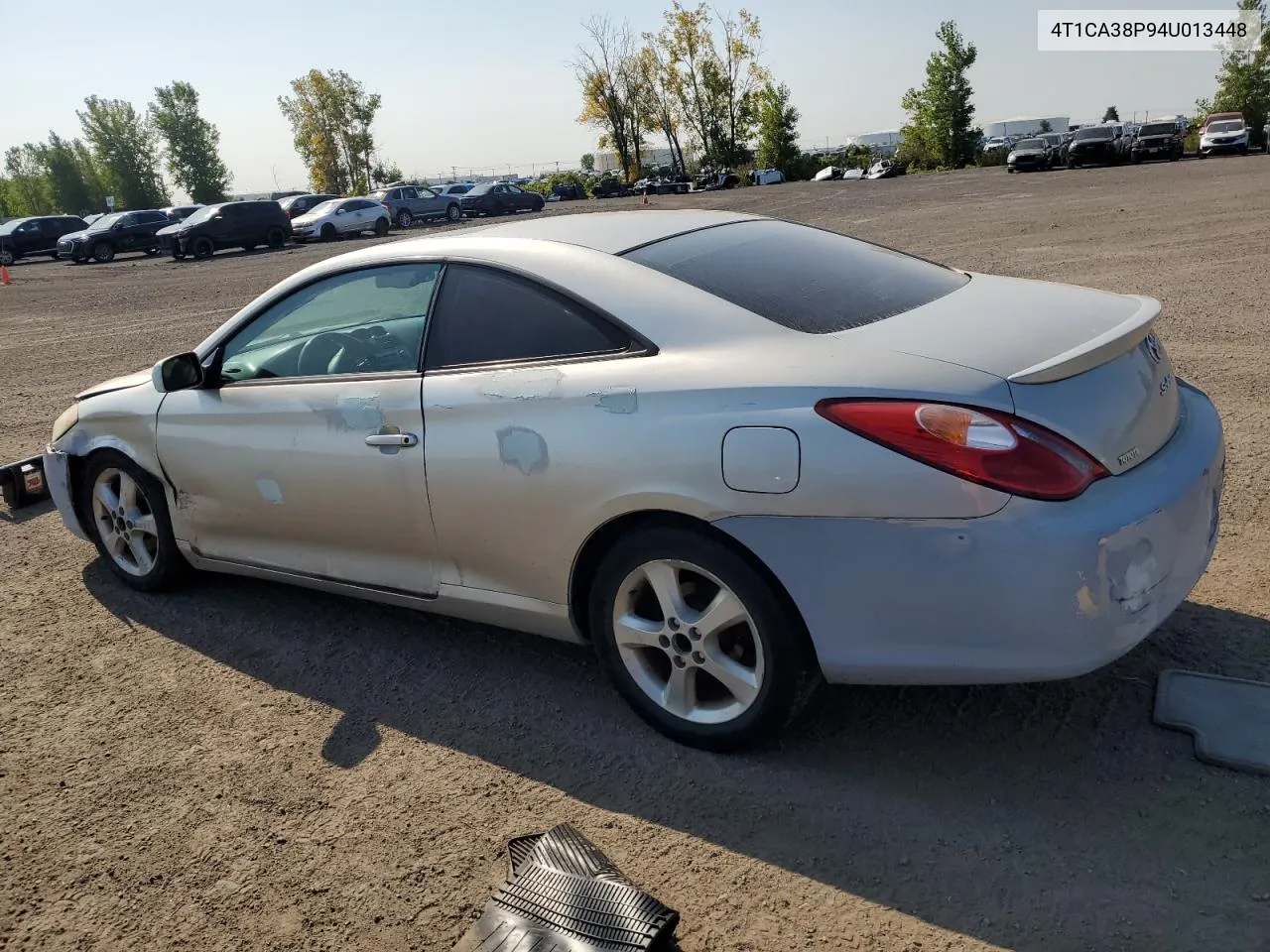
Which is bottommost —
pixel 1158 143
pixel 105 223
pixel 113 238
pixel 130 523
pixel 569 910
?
pixel 1158 143

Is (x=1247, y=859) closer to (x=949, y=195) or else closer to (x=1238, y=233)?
(x=1238, y=233)

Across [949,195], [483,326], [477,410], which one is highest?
[483,326]

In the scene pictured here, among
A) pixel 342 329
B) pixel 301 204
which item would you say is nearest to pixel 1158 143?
pixel 301 204

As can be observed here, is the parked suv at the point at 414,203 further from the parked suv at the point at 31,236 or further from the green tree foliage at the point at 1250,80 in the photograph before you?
the green tree foliage at the point at 1250,80

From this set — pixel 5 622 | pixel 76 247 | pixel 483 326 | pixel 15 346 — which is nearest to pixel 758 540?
pixel 483 326

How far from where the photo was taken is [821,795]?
285 cm

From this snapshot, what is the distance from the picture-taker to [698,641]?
2973 mm

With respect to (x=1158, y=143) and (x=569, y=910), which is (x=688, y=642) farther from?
(x=1158, y=143)

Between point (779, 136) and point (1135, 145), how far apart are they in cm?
3999

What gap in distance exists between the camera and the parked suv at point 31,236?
3866 centimetres

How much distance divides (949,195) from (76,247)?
28750mm

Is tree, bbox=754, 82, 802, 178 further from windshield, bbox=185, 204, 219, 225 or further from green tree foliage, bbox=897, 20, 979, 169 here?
windshield, bbox=185, 204, 219, 225

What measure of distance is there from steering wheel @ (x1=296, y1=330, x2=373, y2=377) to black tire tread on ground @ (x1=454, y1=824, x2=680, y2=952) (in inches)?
77.7

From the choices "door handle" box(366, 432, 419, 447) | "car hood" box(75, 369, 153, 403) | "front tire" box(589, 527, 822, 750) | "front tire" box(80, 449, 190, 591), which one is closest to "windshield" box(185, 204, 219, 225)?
"car hood" box(75, 369, 153, 403)
